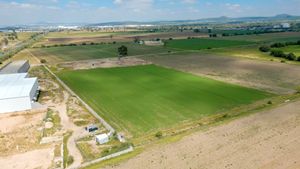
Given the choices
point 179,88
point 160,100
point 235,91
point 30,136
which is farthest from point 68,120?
point 235,91

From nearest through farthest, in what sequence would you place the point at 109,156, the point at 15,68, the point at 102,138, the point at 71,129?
the point at 109,156 → the point at 102,138 → the point at 71,129 → the point at 15,68

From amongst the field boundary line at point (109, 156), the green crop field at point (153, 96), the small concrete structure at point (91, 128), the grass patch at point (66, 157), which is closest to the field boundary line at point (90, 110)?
the green crop field at point (153, 96)

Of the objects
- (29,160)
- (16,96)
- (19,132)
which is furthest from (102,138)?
(16,96)

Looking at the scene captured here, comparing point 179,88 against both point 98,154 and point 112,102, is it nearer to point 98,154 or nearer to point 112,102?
point 112,102

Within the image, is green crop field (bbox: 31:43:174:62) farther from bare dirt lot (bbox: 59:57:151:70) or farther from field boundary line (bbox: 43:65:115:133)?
field boundary line (bbox: 43:65:115:133)

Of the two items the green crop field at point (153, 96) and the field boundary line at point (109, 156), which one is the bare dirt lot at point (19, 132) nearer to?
the field boundary line at point (109, 156)

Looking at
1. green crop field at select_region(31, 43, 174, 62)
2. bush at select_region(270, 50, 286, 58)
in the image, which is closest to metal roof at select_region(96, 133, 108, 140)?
green crop field at select_region(31, 43, 174, 62)

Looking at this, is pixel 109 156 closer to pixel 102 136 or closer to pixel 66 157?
pixel 102 136
